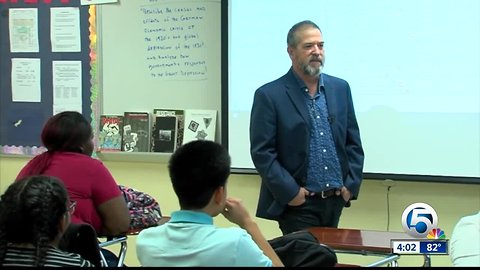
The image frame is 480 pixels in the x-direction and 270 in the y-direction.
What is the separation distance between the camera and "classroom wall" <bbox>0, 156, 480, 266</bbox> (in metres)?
3.88

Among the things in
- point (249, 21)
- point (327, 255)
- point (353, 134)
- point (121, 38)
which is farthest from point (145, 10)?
point (327, 255)

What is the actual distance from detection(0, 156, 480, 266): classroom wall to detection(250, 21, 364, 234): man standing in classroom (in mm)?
732

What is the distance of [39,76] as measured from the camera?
4656mm

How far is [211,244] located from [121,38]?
2909mm

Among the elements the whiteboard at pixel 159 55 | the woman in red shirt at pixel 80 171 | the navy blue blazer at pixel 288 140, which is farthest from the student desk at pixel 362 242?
the whiteboard at pixel 159 55

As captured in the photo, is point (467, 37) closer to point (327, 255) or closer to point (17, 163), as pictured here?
point (327, 255)

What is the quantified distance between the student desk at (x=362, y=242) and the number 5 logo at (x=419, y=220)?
0.17ft

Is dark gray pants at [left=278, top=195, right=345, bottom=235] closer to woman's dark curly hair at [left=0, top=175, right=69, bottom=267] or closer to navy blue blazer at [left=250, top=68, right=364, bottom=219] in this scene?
navy blue blazer at [left=250, top=68, right=364, bottom=219]

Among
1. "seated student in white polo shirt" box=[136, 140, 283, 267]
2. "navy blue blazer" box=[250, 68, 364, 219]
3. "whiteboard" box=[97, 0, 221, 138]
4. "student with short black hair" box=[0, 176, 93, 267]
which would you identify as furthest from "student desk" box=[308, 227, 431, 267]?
"whiteboard" box=[97, 0, 221, 138]

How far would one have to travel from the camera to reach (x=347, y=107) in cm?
338

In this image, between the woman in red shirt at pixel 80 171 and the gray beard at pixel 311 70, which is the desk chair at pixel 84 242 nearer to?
the woman in red shirt at pixel 80 171

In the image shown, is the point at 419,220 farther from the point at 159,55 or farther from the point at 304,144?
the point at 159,55

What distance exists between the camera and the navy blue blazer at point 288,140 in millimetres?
3219

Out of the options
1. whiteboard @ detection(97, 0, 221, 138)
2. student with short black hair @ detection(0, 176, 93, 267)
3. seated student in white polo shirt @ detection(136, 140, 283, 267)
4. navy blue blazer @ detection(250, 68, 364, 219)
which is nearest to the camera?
seated student in white polo shirt @ detection(136, 140, 283, 267)
